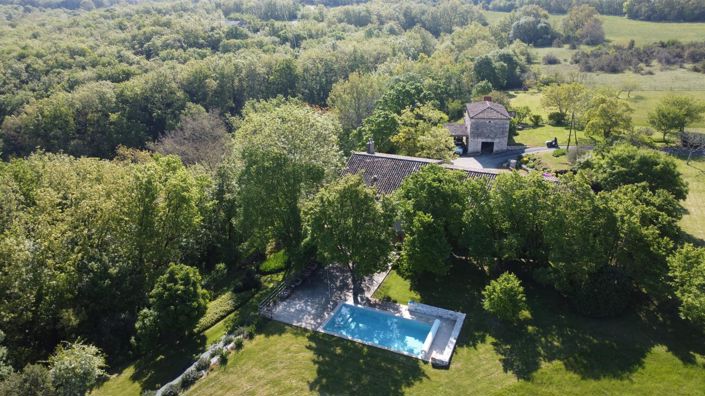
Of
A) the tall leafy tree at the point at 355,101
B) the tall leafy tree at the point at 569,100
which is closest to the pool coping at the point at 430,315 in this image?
the tall leafy tree at the point at 569,100

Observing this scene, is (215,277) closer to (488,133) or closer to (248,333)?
(248,333)

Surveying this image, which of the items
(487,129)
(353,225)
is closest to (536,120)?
(487,129)

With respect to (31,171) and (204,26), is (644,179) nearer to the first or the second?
(31,171)

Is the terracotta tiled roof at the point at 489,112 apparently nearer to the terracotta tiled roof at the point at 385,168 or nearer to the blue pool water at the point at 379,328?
the terracotta tiled roof at the point at 385,168

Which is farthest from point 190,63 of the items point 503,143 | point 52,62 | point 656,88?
point 656,88

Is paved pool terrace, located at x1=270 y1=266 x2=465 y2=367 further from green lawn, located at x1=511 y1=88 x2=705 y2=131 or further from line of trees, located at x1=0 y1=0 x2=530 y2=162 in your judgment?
green lawn, located at x1=511 y1=88 x2=705 y2=131

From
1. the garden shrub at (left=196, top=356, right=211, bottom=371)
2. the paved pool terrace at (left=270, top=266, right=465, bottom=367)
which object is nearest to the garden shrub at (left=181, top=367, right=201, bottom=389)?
the garden shrub at (left=196, top=356, right=211, bottom=371)
